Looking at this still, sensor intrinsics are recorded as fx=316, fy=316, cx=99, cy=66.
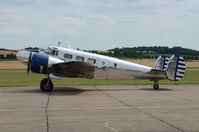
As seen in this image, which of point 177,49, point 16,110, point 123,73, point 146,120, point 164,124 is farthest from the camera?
point 177,49

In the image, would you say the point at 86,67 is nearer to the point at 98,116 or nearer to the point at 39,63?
the point at 39,63

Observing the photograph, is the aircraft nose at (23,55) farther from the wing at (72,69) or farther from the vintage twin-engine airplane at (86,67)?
the wing at (72,69)

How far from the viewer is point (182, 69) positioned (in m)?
21.1

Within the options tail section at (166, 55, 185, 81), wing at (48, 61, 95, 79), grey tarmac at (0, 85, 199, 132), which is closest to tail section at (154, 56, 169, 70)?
tail section at (166, 55, 185, 81)

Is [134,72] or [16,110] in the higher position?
[134,72]

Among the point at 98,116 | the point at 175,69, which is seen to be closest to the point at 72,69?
the point at 175,69

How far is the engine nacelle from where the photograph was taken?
18.9 m

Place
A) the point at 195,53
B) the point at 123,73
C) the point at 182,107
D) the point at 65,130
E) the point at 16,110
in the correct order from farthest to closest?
the point at 195,53 → the point at 123,73 → the point at 182,107 → the point at 16,110 → the point at 65,130

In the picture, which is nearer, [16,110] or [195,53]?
[16,110]

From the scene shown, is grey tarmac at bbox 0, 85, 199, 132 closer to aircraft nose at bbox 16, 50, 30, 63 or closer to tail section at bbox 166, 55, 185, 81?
aircraft nose at bbox 16, 50, 30, 63

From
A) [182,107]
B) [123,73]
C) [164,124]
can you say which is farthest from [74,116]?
[123,73]

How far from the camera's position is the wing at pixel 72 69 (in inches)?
734

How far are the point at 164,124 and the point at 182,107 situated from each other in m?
3.76

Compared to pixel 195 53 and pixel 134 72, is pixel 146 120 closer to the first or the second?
pixel 134 72
